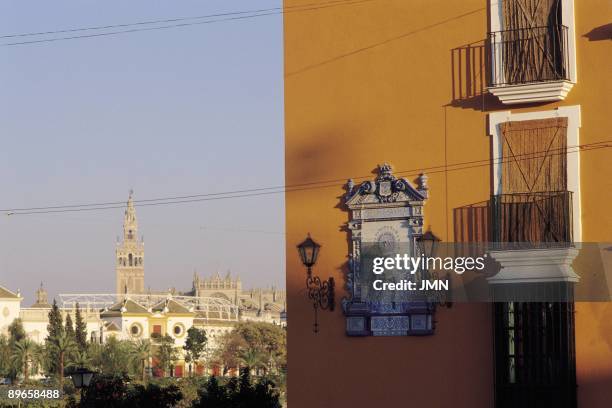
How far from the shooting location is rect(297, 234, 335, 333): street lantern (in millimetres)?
15625

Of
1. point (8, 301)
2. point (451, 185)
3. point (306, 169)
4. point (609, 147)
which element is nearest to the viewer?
point (609, 147)

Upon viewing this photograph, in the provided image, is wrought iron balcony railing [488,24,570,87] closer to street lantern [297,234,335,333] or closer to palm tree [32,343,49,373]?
street lantern [297,234,335,333]

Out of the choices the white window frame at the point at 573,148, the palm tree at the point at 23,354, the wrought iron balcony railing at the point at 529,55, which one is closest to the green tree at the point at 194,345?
the palm tree at the point at 23,354

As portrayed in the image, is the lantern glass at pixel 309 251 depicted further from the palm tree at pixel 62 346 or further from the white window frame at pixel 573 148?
the palm tree at pixel 62 346

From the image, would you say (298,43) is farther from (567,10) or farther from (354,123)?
(567,10)

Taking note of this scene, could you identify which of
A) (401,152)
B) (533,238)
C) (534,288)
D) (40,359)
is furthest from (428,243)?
(40,359)

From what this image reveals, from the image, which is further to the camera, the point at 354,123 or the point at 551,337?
the point at 354,123

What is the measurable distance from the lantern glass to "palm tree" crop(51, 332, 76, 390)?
64378 mm

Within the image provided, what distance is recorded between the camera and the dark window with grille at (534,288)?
13883mm

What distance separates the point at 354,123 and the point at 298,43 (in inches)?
52.4

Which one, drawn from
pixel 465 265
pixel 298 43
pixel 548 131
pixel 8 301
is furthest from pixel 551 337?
pixel 8 301

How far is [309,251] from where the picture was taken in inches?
617

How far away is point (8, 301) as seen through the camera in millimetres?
106375

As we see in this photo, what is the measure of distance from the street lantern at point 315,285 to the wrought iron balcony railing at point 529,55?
2905mm
